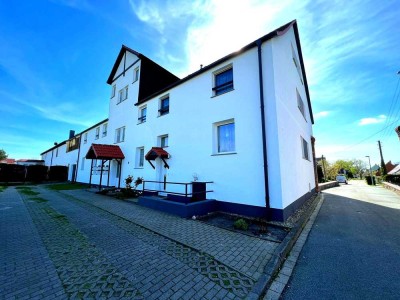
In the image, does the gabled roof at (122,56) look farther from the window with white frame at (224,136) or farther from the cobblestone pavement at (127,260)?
the cobblestone pavement at (127,260)

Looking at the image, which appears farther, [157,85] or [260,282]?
[157,85]

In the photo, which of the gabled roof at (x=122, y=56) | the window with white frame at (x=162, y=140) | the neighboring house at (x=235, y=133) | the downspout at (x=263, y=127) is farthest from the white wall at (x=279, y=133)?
the gabled roof at (x=122, y=56)

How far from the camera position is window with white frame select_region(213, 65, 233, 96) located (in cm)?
828

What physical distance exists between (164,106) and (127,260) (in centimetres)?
991

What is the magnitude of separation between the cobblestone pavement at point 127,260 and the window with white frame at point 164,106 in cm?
764

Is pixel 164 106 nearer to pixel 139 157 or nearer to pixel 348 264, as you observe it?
pixel 139 157

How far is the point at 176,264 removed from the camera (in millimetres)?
3391

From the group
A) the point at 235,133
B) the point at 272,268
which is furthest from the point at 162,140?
the point at 272,268

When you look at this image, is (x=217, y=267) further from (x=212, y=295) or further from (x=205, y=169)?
(x=205, y=169)

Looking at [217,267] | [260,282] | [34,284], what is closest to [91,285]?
[34,284]

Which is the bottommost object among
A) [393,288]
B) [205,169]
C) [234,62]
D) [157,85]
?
[393,288]

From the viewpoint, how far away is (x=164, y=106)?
1191 centimetres

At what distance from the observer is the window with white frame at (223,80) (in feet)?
27.2

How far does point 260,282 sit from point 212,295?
835mm
